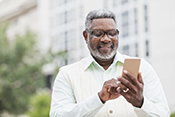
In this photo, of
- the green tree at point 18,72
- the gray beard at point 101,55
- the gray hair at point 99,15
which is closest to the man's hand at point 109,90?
the gray beard at point 101,55

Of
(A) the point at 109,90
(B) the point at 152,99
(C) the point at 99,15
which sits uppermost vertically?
(C) the point at 99,15

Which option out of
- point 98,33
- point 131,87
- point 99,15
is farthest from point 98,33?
point 131,87

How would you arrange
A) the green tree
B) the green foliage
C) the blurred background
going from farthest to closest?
the blurred background → the green tree → the green foliage

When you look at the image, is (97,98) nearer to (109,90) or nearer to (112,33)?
(109,90)

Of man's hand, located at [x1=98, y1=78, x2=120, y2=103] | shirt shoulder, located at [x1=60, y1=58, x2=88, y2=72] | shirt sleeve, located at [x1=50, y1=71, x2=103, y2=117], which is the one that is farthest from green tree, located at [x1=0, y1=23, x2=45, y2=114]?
man's hand, located at [x1=98, y1=78, x2=120, y2=103]

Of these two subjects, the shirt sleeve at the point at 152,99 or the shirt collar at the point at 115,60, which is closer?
the shirt sleeve at the point at 152,99

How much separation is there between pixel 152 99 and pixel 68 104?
1.69ft

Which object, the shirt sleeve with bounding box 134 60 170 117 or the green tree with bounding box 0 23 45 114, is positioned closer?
the shirt sleeve with bounding box 134 60 170 117

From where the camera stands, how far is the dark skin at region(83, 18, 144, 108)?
2371 millimetres

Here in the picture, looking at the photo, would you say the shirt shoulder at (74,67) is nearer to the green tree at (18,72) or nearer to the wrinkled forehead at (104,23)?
the wrinkled forehead at (104,23)

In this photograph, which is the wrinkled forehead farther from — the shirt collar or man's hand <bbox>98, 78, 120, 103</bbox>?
man's hand <bbox>98, 78, 120, 103</bbox>

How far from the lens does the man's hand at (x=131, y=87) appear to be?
7.73 ft

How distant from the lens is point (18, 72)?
80.6ft

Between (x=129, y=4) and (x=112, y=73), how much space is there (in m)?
25.1
